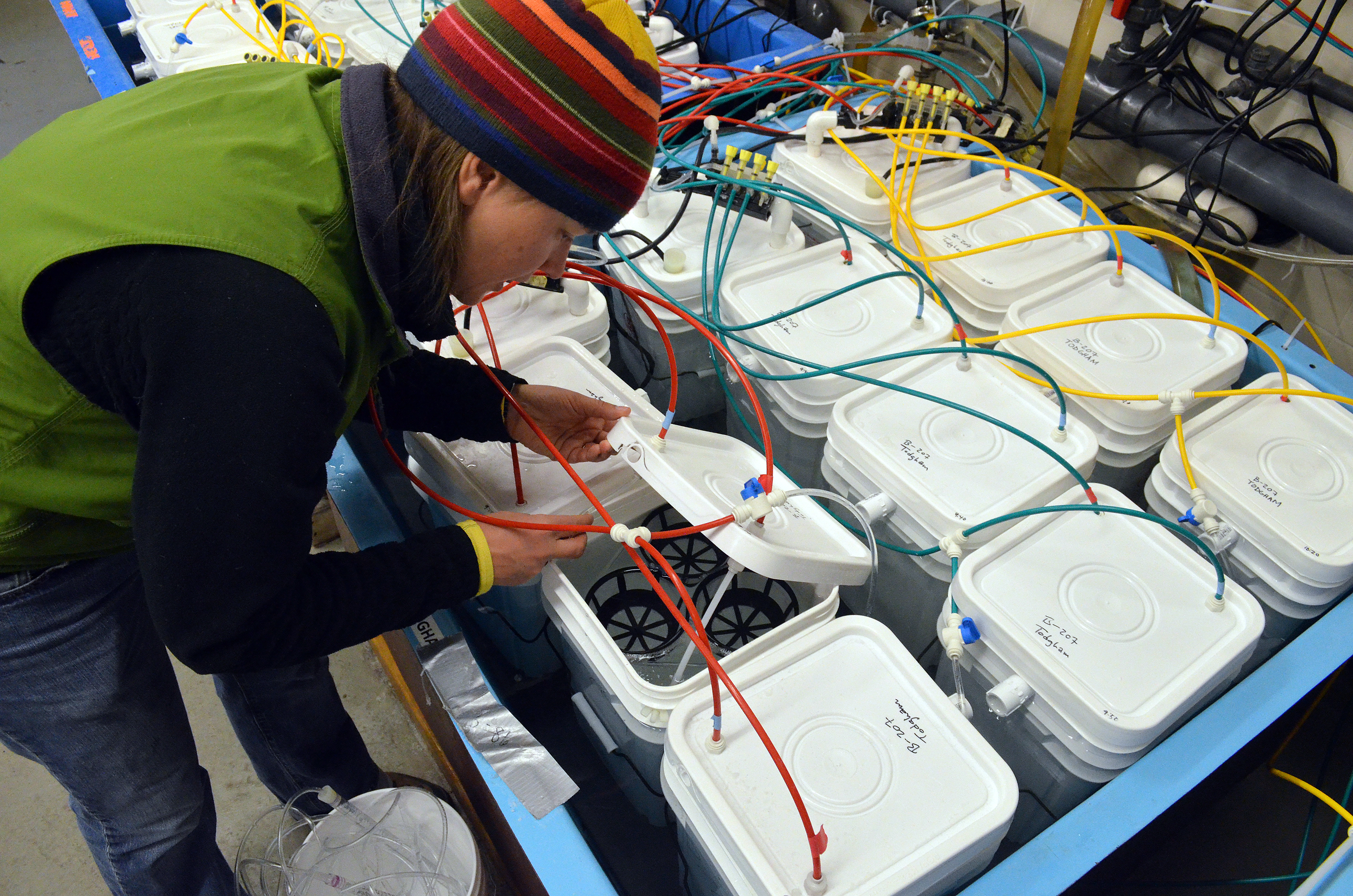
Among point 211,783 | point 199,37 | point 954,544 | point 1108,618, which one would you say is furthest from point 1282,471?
point 199,37

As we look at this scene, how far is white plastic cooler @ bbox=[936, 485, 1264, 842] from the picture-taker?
91cm

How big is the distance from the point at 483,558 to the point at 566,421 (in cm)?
27

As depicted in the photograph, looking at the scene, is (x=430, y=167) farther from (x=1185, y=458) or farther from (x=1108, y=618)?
(x=1185, y=458)

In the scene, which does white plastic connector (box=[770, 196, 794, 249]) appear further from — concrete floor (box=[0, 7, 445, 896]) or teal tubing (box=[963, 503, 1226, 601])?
concrete floor (box=[0, 7, 445, 896])

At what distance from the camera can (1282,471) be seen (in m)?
1.15

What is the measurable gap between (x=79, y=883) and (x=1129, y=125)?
2.52 m

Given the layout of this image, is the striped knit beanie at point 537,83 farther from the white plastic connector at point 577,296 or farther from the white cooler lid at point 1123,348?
the white cooler lid at point 1123,348

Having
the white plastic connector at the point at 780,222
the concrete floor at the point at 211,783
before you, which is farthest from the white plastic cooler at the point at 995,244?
the concrete floor at the point at 211,783

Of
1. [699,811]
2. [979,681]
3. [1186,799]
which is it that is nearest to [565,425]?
[699,811]

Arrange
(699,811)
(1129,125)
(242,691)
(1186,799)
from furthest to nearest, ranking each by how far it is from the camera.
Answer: (1129,125) → (242,691) → (1186,799) → (699,811)

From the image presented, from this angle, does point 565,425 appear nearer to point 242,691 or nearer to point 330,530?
point 242,691

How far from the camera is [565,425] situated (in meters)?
1.10

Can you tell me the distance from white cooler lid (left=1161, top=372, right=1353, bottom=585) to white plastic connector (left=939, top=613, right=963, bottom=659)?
1.46 feet

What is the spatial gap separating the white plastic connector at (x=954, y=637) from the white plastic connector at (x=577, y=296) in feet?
2.46
